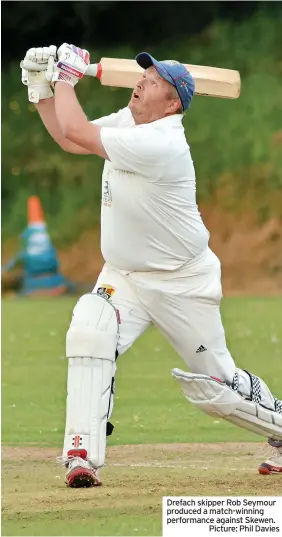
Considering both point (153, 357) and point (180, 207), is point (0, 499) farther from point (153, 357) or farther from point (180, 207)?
point (153, 357)

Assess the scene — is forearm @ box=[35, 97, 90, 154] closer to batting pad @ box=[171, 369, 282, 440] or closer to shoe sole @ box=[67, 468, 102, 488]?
batting pad @ box=[171, 369, 282, 440]

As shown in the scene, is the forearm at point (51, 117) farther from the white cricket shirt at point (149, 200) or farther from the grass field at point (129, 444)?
the grass field at point (129, 444)

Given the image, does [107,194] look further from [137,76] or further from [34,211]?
→ [34,211]

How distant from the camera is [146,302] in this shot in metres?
5.53

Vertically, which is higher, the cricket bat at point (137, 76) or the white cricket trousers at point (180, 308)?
the cricket bat at point (137, 76)

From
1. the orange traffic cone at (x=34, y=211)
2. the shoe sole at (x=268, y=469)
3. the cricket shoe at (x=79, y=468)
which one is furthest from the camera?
the orange traffic cone at (x=34, y=211)

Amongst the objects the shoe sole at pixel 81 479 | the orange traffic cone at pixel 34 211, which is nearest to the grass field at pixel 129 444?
the shoe sole at pixel 81 479

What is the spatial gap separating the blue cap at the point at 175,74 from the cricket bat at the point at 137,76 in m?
0.32

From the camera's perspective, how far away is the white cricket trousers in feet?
18.1

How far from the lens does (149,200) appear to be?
5.47 m

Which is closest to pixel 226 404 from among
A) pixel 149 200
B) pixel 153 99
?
pixel 149 200

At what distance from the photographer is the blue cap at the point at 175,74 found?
18.2 ft

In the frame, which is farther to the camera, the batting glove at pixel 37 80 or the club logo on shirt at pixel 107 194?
the batting glove at pixel 37 80

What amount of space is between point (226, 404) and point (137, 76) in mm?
1702
